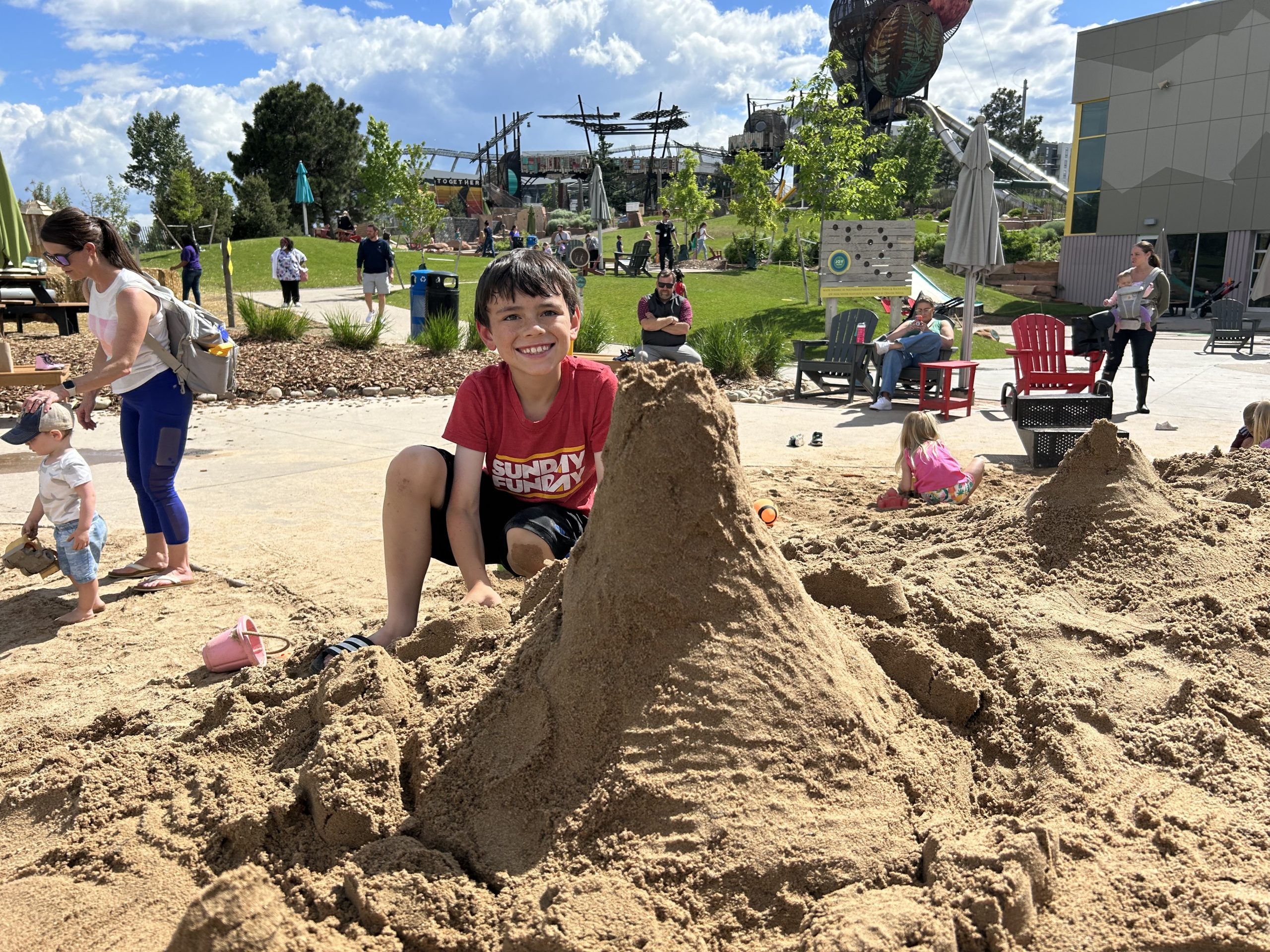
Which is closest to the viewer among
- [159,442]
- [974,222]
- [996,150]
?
[159,442]

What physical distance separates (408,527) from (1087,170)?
111ft

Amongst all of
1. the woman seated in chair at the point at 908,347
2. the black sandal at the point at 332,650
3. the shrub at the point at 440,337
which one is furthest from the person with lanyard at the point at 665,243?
the black sandal at the point at 332,650

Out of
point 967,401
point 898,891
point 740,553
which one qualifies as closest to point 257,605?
point 740,553

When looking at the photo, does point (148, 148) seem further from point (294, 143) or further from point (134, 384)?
point (134, 384)

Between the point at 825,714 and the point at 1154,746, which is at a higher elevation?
the point at 825,714

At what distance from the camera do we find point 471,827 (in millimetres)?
1926

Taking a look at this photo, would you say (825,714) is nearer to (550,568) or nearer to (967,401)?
(550,568)

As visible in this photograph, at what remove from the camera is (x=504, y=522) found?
3.28 metres

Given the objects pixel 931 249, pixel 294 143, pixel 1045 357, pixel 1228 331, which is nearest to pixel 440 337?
pixel 1045 357

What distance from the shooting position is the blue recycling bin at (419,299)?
15617 millimetres

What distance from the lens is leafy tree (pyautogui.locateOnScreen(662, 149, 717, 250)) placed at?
3722 cm

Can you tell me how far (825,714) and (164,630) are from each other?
10.3 feet

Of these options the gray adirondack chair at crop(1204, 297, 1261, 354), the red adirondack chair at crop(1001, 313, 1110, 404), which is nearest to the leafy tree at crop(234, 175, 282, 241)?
the gray adirondack chair at crop(1204, 297, 1261, 354)

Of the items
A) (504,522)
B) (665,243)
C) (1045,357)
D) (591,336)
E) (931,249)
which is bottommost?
(504,522)
